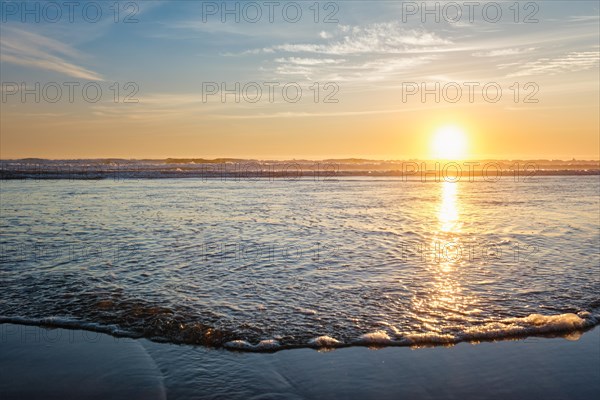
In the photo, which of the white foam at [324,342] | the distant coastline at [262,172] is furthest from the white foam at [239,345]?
the distant coastline at [262,172]

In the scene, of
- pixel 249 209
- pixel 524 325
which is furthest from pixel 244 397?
pixel 249 209

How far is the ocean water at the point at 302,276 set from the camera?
20.4 feet

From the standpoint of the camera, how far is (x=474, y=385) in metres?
4.76

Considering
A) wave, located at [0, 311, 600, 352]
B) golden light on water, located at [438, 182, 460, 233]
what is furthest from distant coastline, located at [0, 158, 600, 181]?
wave, located at [0, 311, 600, 352]

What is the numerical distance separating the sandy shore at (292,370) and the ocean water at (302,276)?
32 cm

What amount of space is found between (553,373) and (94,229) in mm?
11560

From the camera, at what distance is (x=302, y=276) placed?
8.41 m

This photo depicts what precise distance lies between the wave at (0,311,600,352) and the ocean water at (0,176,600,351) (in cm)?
2

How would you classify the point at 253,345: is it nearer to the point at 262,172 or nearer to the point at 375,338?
the point at 375,338

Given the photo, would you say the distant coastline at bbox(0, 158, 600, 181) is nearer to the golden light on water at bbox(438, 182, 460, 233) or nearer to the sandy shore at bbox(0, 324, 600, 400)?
the golden light on water at bbox(438, 182, 460, 233)

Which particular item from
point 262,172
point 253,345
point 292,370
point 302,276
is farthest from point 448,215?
point 262,172

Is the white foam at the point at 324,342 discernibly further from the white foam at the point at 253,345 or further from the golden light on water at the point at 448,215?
the golden light on water at the point at 448,215

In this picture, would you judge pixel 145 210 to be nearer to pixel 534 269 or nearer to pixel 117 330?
pixel 117 330

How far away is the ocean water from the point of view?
6.22m
